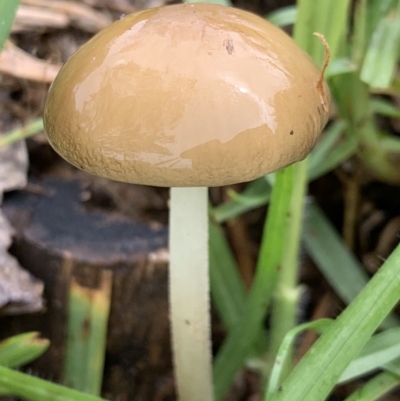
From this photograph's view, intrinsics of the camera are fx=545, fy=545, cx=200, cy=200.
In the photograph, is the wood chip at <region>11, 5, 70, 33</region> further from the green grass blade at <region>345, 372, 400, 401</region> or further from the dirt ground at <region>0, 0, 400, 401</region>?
the green grass blade at <region>345, 372, 400, 401</region>

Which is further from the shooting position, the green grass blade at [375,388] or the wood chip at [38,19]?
the wood chip at [38,19]

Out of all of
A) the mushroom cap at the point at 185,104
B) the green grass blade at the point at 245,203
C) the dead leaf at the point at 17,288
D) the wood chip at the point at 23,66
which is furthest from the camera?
the wood chip at the point at 23,66

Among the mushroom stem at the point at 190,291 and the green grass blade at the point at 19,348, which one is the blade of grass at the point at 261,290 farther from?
the green grass blade at the point at 19,348

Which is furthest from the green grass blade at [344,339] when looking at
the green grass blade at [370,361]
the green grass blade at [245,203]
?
the green grass blade at [245,203]

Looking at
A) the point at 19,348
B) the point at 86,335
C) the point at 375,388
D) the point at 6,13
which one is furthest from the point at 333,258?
the point at 6,13

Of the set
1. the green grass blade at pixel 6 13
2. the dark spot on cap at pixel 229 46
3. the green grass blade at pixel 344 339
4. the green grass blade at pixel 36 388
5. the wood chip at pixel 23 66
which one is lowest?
the green grass blade at pixel 36 388

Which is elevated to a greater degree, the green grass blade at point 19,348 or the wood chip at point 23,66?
the wood chip at point 23,66

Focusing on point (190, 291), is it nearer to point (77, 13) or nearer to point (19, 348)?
point (19, 348)
